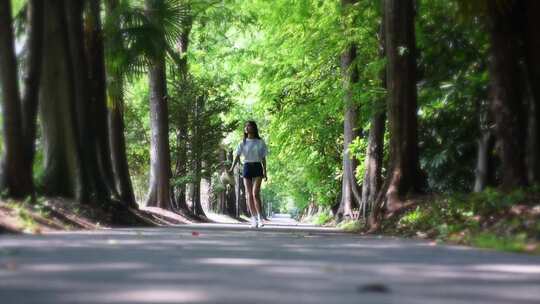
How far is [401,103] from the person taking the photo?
1596 centimetres

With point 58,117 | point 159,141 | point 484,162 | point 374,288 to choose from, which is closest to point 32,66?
point 58,117

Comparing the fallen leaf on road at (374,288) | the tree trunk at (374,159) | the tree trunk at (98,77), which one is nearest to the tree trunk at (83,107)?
the tree trunk at (98,77)

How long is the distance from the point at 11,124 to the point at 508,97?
7362 millimetres

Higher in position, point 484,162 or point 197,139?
point 197,139

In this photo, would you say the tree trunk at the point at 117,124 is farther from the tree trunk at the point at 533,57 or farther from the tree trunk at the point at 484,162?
the tree trunk at the point at 533,57

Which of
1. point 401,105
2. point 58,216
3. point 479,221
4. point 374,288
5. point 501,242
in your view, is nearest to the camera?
point 374,288

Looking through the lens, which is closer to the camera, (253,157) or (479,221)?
(479,221)

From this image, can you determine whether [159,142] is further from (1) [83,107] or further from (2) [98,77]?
(1) [83,107]

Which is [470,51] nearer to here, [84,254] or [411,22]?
[411,22]

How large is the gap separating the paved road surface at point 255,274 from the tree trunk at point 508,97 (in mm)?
3266

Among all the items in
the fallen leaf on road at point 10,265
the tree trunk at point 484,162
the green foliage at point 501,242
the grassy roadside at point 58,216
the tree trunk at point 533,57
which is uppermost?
the tree trunk at point 533,57

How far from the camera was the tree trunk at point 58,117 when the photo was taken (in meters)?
15.9

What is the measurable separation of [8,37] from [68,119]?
3736mm

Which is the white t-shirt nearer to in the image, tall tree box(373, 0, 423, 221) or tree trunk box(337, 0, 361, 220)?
tall tree box(373, 0, 423, 221)
